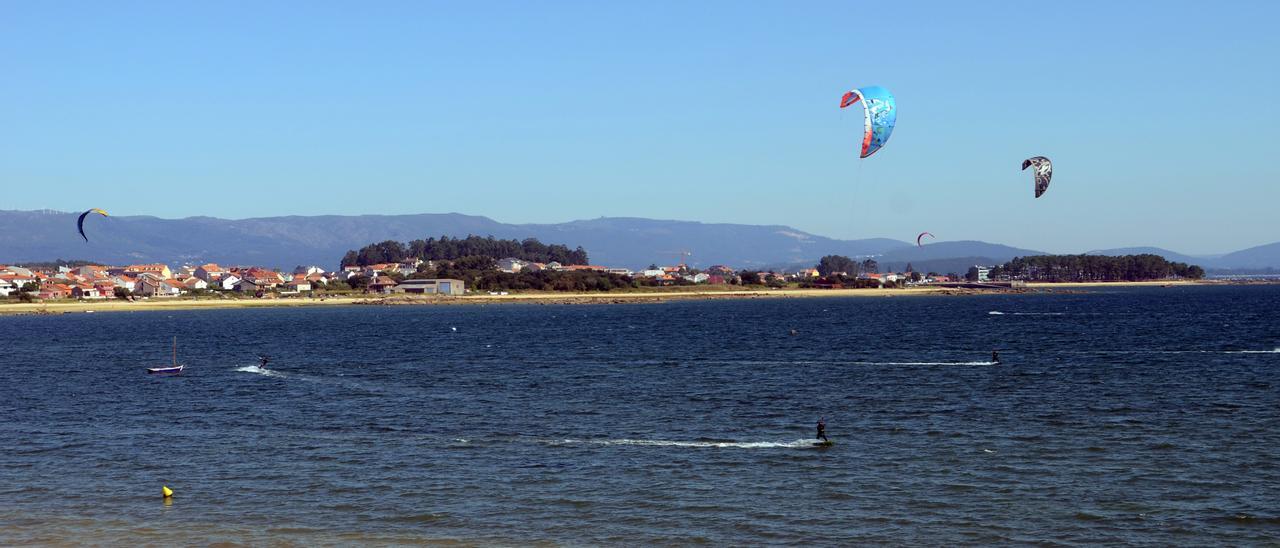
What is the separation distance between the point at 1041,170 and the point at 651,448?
2354 centimetres

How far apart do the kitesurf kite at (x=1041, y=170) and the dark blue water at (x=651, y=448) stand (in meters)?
7.77

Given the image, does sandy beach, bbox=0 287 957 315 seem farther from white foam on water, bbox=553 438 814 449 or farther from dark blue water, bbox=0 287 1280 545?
white foam on water, bbox=553 438 814 449

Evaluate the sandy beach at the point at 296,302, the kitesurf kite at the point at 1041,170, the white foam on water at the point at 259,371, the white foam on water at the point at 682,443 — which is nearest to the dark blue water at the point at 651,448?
the white foam on water at the point at 682,443

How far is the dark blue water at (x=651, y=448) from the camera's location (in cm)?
2428

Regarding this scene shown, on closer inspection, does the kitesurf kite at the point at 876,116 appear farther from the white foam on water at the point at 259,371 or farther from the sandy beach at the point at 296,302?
the sandy beach at the point at 296,302

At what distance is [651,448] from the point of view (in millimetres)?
32812

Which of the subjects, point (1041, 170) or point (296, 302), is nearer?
point (1041, 170)

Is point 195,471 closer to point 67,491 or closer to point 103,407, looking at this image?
point 67,491

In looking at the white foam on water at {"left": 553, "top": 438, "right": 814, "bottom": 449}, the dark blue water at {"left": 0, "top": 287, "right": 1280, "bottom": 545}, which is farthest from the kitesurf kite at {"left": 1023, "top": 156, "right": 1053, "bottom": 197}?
the white foam on water at {"left": 553, "top": 438, "right": 814, "bottom": 449}

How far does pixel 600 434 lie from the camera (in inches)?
1405

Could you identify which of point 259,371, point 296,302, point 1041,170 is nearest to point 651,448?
point 1041,170

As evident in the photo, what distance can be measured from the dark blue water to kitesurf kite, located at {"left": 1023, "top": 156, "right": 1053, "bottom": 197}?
25.5 ft

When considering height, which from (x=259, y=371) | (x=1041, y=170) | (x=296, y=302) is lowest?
(x=259, y=371)

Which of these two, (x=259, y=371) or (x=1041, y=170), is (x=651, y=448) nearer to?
(x=1041, y=170)
